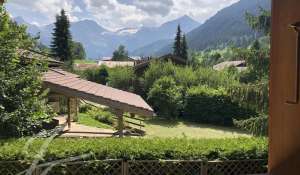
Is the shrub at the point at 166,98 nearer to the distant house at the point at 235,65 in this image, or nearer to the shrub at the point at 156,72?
the shrub at the point at 156,72

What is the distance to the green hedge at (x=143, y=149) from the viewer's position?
8.16 metres

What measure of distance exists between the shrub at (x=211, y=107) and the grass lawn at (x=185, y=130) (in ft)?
3.54

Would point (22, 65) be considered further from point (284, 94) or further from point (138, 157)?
point (284, 94)

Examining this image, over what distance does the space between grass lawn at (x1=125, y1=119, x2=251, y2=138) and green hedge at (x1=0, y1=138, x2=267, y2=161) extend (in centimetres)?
1414

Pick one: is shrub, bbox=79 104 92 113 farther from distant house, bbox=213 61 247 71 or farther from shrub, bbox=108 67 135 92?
distant house, bbox=213 61 247 71

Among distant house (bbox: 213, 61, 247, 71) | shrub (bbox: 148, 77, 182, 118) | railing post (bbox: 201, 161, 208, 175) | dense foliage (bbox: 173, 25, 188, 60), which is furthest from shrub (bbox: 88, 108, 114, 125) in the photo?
dense foliage (bbox: 173, 25, 188, 60)

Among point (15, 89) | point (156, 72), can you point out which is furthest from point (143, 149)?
point (156, 72)

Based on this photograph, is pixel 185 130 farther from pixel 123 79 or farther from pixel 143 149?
pixel 143 149

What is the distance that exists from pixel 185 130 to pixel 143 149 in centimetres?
1744

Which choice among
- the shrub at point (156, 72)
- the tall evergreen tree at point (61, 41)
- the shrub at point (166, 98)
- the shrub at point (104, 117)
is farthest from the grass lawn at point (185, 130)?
the tall evergreen tree at point (61, 41)

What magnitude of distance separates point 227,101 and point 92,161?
21.9 m

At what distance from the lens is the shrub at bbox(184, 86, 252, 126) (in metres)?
29.0

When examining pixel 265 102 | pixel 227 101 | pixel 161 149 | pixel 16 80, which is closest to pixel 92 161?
pixel 161 149

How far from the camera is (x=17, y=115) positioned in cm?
978
